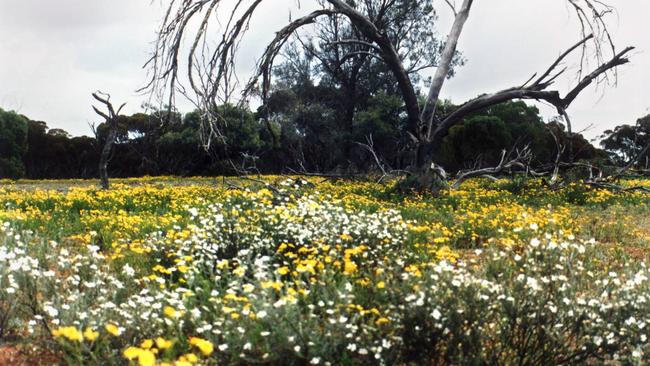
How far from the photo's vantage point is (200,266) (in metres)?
4.76

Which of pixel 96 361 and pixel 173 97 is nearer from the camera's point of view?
pixel 96 361

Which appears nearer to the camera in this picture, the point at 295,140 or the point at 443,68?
the point at 443,68

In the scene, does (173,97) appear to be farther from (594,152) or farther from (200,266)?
(594,152)

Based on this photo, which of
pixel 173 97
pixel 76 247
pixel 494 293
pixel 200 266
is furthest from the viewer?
pixel 173 97

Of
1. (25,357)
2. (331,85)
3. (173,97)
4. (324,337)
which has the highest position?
(331,85)

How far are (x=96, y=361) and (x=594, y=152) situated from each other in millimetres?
38690

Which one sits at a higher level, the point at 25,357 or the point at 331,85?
the point at 331,85

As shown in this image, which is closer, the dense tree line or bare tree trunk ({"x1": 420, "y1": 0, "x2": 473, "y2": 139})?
bare tree trunk ({"x1": 420, "y1": 0, "x2": 473, "y2": 139})

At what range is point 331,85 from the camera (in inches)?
1265

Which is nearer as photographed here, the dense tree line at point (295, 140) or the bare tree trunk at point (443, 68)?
the bare tree trunk at point (443, 68)

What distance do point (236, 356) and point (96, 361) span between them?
2.51ft

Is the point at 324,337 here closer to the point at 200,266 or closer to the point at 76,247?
the point at 200,266

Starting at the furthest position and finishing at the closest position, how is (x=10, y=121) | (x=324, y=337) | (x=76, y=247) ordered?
1. (x=10, y=121)
2. (x=76, y=247)
3. (x=324, y=337)

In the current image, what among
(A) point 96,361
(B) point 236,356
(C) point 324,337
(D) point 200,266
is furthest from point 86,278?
(C) point 324,337
